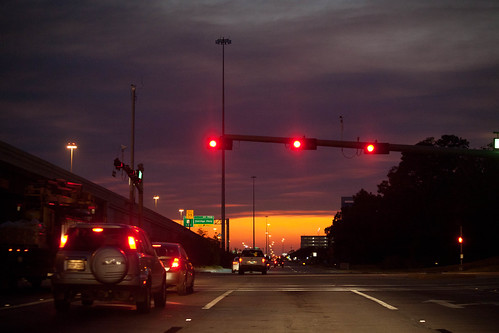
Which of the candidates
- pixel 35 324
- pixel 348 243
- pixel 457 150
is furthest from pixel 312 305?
pixel 348 243

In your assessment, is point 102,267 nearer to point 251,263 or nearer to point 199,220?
point 251,263

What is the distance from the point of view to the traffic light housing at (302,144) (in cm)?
3188

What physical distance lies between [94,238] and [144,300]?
1.72 meters

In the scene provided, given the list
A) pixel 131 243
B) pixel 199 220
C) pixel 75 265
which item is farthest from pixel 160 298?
pixel 199 220

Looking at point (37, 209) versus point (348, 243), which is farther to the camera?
point (348, 243)

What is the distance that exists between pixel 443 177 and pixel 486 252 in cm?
1601

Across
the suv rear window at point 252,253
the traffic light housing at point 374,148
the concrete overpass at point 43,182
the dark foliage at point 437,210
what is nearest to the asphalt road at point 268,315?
the concrete overpass at point 43,182

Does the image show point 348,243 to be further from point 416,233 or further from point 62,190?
point 62,190

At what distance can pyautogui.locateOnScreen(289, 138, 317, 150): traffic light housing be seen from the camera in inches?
1255

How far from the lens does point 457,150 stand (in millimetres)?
32875

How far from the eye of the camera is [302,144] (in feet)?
105

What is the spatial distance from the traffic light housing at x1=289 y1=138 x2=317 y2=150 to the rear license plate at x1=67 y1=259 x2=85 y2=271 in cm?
1725

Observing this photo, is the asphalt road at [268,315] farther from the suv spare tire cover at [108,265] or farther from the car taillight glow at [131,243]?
the car taillight glow at [131,243]

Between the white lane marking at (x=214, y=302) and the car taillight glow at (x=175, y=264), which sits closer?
the white lane marking at (x=214, y=302)
